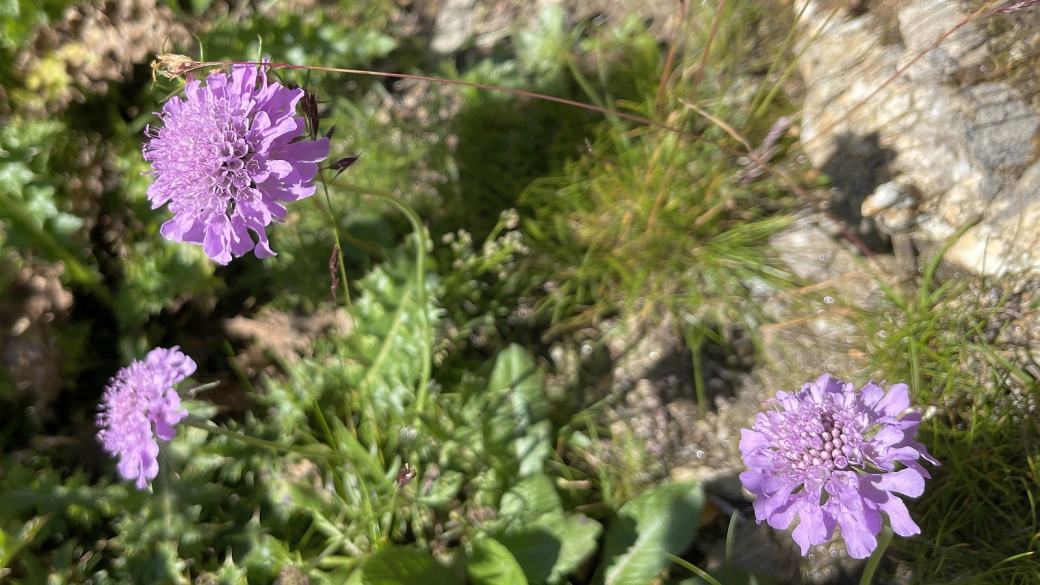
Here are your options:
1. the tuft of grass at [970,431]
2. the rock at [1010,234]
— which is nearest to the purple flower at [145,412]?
the tuft of grass at [970,431]

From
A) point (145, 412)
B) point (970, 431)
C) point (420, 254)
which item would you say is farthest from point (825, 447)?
point (145, 412)

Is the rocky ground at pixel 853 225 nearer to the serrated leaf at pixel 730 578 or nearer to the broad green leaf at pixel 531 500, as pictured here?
the serrated leaf at pixel 730 578

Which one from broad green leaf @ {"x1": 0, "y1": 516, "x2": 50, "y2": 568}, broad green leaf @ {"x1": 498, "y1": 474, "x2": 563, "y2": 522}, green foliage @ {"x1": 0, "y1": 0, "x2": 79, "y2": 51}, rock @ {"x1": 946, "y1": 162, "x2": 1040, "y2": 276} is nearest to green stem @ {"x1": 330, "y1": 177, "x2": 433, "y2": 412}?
broad green leaf @ {"x1": 498, "y1": 474, "x2": 563, "y2": 522}

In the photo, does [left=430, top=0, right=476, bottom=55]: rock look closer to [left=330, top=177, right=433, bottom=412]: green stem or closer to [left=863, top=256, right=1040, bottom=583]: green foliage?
[left=330, top=177, right=433, bottom=412]: green stem

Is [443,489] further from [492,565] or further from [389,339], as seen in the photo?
[389,339]

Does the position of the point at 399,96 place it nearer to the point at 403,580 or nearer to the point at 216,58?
the point at 216,58
